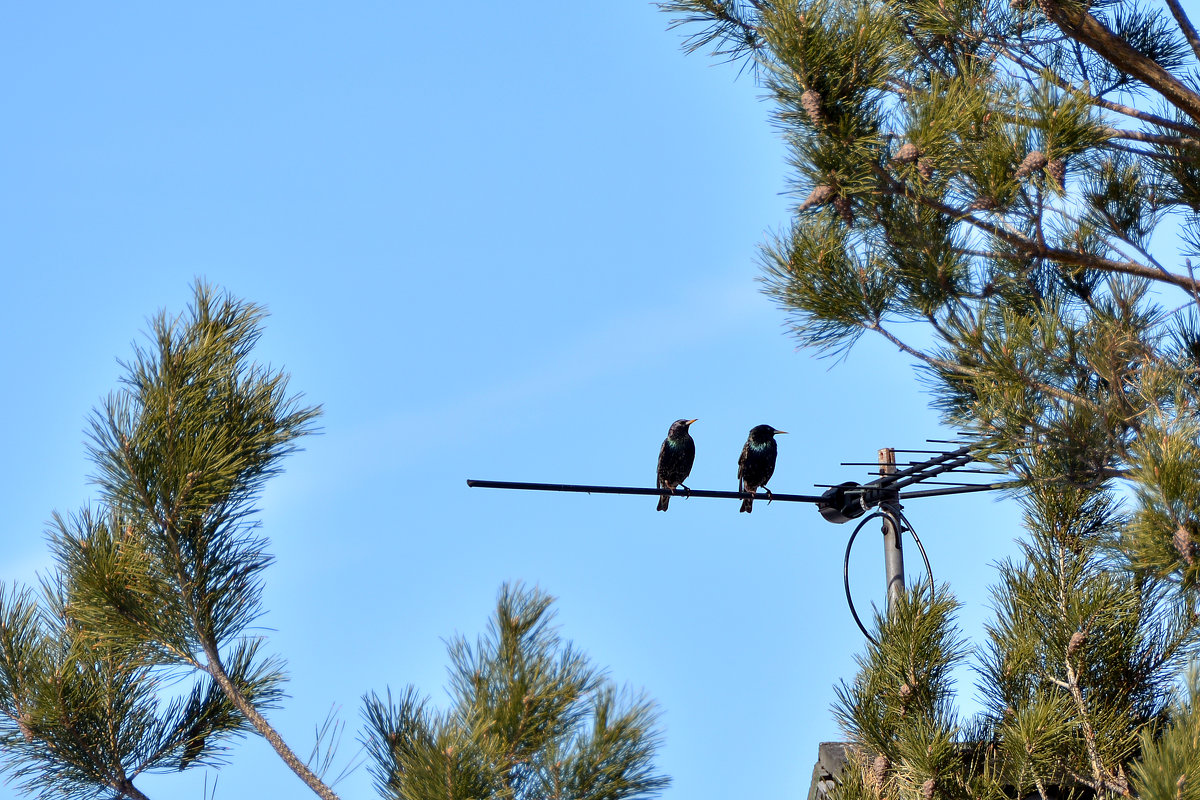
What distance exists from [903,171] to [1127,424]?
973mm

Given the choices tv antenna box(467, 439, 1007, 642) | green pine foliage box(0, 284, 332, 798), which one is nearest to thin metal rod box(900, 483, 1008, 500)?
tv antenna box(467, 439, 1007, 642)

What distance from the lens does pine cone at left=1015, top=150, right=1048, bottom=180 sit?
3311 millimetres

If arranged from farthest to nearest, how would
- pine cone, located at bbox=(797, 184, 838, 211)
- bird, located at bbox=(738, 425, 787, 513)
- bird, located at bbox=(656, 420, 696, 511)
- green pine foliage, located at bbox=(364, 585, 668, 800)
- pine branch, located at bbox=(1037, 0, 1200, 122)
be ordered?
1. bird, located at bbox=(656, 420, 696, 511)
2. bird, located at bbox=(738, 425, 787, 513)
3. pine branch, located at bbox=(1037, 0, 1200, 122)
4. pine cone, located at bbox=(797, 184, 838, 211)
5. green pine foliage, located at bbox=(364, 585, 668, 800)

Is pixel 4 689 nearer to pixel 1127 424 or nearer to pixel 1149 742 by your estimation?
pixel 1149 742

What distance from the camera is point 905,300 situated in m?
3.80

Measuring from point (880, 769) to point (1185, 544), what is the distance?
106 cm

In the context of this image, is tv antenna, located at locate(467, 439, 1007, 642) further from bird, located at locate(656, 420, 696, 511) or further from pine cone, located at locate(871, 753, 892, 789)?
bird, located at locate(656, 420, 696, 511)

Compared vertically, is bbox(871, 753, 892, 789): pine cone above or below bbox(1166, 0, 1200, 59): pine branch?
below

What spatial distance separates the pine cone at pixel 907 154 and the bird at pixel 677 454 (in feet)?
11.4

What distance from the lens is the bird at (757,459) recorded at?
6.39 metres

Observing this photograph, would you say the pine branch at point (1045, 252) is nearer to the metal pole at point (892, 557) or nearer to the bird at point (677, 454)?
the metal pole at point (892, 557)

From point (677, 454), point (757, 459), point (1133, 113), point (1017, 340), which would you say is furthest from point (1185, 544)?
point (677, 454)

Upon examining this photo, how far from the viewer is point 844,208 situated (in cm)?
359

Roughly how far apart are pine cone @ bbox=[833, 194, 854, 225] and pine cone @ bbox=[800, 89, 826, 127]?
0.79 feet
